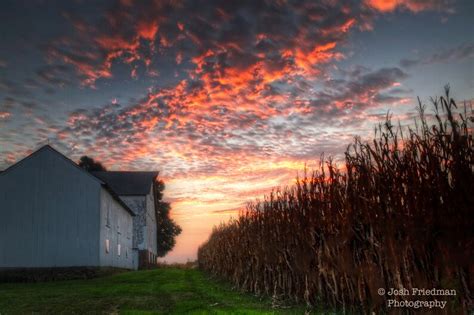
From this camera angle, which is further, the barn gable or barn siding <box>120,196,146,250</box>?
barn siding <box>120,196,146,250</box>

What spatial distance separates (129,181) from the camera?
54.8 meters

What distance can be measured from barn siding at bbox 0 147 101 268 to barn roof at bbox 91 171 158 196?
22095 mm

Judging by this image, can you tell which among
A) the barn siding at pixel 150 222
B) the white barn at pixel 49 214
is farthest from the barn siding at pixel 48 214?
the barn siding at pixel 150 222

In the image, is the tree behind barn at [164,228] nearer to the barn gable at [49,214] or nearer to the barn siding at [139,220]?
the barn siding at [139,220]

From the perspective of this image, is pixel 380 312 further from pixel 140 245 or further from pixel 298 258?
pixel 140 245

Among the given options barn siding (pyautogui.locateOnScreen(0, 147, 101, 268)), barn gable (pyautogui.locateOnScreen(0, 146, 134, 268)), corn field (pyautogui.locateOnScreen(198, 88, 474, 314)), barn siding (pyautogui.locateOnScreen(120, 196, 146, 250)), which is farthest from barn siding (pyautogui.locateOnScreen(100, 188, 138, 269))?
corn field (pyautogui.locateOnScreen(198, 88, 474, 314))

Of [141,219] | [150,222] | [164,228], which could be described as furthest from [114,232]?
[164,228]

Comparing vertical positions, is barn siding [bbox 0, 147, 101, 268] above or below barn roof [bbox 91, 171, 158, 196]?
below

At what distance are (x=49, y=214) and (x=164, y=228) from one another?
142ft

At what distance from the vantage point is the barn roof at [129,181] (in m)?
53.0

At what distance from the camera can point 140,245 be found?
171 feet

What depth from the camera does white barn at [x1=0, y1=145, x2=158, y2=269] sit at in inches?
1156

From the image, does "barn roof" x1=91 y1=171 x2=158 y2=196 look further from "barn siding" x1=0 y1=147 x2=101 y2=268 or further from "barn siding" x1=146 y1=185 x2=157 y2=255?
"barn siding" x1=0 y1=147 x2=101 y2=268

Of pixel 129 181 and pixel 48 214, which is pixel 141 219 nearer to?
pixel 129 181
